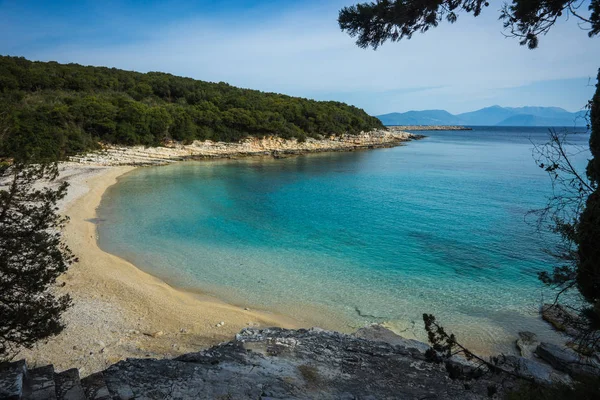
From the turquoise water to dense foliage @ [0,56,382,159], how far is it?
15180mm

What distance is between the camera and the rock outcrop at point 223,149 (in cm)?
4369

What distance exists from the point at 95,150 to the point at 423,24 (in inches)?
1833

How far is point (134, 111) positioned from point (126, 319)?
44902mm

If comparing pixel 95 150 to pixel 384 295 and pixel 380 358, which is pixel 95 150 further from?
pixel 380 358

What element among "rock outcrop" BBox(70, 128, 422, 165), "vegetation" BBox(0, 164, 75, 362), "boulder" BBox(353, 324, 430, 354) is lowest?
"boulder" BBox(353, 324, 430, 354)

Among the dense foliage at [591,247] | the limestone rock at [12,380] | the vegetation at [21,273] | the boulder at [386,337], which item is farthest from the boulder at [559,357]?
the vegetation at [21,273]

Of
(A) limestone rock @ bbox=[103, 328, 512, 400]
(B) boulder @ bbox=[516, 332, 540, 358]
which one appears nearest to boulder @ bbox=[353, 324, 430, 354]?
(A) limestone rock @ bbox=[103, 328, 512, 400]

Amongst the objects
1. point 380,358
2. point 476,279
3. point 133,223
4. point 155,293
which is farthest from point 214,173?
point 380,358

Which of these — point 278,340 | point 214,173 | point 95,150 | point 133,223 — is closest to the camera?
point 278,340

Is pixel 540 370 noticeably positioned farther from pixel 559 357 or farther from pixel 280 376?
pixel 280 376

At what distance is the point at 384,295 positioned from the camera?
12.5m

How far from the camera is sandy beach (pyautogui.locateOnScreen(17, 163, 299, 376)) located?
8359mm

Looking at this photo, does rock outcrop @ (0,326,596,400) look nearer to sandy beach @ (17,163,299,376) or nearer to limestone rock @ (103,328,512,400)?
limestone rock @ (103,328,512,400)

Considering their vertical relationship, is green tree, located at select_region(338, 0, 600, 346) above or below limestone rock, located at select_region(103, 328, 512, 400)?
above
